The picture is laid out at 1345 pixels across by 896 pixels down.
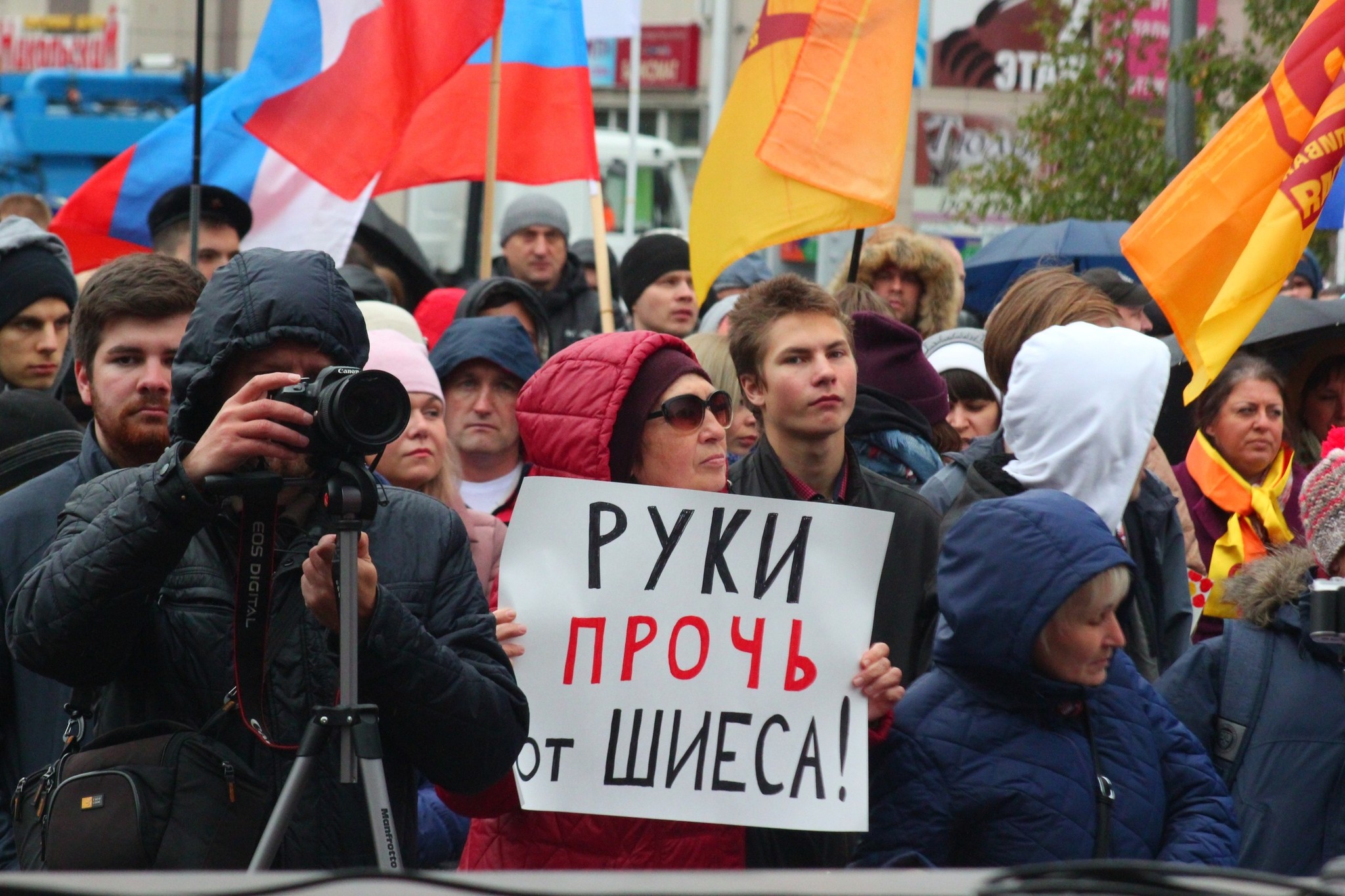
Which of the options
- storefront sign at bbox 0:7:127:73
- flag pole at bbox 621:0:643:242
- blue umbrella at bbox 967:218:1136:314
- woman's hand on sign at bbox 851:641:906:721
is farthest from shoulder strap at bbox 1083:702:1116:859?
storefront sign at bbox 0:7:127:73

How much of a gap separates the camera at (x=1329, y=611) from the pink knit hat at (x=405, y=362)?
2456 mm

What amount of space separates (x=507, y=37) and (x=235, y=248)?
1517 millimetres

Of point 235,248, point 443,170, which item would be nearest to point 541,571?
point 235,248

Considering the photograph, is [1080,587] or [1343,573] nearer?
[1080,587]

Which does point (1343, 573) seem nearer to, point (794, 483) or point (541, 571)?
point (794, 483)

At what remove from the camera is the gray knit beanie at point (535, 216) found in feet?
27.5

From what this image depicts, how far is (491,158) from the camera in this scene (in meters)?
6.37

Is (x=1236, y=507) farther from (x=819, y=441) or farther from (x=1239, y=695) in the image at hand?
(x=1239, y=695)

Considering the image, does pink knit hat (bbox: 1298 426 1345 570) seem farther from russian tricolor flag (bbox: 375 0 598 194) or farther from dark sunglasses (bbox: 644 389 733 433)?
russian tricolor flag (bbox: 375 0 598 194)

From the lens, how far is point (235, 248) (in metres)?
6.16

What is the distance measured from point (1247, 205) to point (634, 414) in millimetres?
2010

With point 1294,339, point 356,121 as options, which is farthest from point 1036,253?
point 356,121

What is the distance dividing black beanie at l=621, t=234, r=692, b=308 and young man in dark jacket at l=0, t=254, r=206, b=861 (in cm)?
435

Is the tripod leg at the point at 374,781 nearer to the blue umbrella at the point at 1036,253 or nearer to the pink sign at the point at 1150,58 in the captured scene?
the blue umbrella at the point at 1036,253
